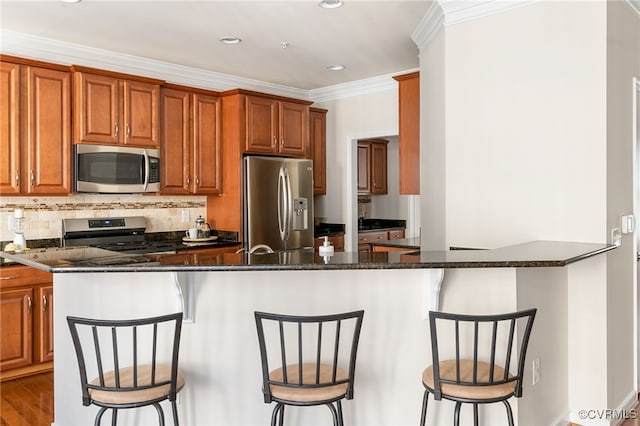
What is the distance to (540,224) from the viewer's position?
9.82 feet

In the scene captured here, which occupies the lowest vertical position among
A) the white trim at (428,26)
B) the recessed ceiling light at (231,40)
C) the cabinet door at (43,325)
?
the cabinet door at (43,325)

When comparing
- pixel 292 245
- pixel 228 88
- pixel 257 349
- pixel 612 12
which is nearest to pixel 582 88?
pixel 612 12

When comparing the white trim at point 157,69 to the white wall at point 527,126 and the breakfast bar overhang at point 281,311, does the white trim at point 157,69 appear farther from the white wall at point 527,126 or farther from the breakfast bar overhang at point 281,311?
the breakfast bar overhang at point 281,311

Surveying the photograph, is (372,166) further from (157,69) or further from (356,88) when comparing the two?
(157,69)

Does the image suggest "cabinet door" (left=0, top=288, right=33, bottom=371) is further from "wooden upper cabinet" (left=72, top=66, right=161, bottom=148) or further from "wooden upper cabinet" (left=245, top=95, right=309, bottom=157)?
"wooden upper cabinet" (left=245, top=95, right=309, bottom=157)

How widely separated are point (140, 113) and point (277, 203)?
157cm

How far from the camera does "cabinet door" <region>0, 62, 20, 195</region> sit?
12.5 feet

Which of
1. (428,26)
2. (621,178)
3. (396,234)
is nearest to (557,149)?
(621,178)

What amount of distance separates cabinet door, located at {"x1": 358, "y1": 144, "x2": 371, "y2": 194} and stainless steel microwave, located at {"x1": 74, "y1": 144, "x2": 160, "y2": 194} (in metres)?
3.21

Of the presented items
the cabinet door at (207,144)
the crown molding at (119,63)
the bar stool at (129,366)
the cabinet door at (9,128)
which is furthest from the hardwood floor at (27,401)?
the crown molding at (119,63)

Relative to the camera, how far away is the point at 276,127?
17.7 feet

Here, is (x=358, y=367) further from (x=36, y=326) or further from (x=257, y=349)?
(x=36, y=326)

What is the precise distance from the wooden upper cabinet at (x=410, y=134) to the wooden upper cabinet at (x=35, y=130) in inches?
109

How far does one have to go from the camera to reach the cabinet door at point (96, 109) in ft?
13.7
